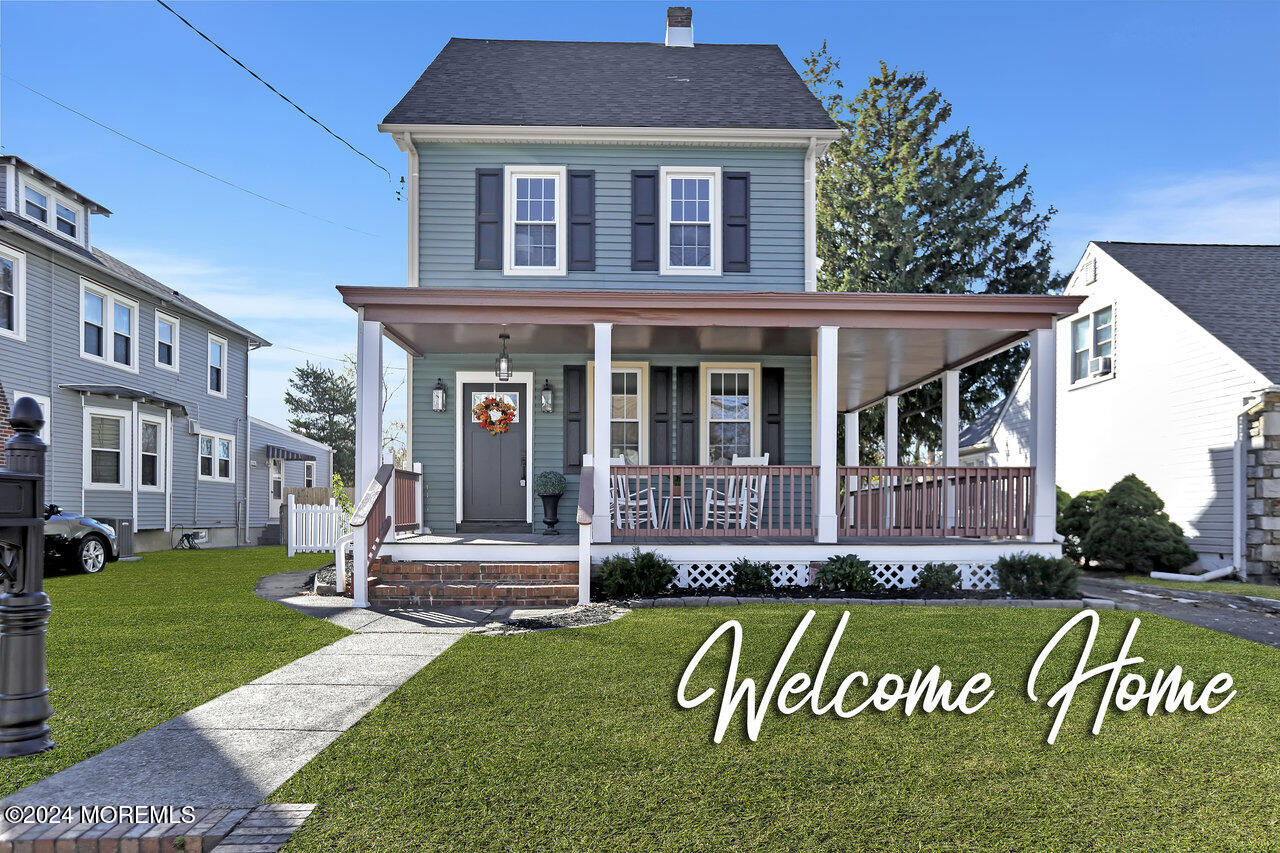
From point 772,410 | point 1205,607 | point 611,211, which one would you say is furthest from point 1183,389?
point 611,211

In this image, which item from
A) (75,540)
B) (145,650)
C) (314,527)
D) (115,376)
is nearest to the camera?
(145,650)

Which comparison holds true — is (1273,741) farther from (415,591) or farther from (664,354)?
(664,354)

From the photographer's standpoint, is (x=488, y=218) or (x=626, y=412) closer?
(x=488, y=218)

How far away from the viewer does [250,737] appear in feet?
14.7

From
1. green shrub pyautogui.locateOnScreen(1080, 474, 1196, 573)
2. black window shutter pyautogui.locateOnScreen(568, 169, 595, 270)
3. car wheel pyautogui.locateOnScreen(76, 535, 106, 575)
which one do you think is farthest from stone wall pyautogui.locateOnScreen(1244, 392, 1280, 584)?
car wheel pyautogui.locateOnScreen(76, 535, 106, 575)

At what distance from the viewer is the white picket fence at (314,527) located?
1723cm

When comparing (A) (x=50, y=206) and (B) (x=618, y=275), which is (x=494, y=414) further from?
(A) (x=50, y=206)

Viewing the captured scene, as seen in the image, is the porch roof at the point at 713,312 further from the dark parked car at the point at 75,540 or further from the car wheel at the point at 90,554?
the car wheel at the point at 90,554

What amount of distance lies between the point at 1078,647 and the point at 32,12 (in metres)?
16.9

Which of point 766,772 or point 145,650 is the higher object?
point 766,772

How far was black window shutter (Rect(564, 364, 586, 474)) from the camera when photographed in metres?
12.7

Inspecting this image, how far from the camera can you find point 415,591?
31.6 feet

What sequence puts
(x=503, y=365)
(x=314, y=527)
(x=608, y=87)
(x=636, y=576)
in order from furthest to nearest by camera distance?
(x=314, y=527) → (x=608, y=87) → (x=503, y=365) → (x=636, y=576)

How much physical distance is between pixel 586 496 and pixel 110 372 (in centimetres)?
1370
